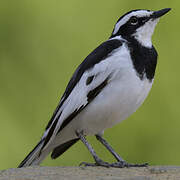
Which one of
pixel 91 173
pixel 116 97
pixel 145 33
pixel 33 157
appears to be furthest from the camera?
pixel 33 157

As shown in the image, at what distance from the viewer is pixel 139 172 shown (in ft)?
21.9

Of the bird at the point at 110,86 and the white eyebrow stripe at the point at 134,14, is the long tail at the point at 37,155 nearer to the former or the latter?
the bird at the point at 110,86

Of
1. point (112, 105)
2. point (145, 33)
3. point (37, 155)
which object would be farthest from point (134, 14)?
point (37, 155)

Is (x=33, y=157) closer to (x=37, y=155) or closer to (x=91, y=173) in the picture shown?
(x=37, y=155)

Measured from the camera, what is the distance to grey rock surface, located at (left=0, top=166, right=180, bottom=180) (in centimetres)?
640

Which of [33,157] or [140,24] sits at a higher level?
[140,24]

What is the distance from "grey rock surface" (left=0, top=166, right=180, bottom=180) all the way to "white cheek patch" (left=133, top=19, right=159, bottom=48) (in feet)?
4.74

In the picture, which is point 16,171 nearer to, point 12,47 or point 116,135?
point 116,135

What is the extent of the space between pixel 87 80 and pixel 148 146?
2.63m

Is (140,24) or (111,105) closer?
(111,105)

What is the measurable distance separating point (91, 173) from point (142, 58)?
143 cm

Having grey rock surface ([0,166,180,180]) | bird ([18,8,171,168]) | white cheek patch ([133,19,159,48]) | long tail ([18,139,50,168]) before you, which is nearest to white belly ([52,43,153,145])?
bird ([18,8,171,168])

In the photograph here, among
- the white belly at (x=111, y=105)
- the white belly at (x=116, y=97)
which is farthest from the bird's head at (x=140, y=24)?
the white belly at (x=111, y=105)

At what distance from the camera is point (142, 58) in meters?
7.24
